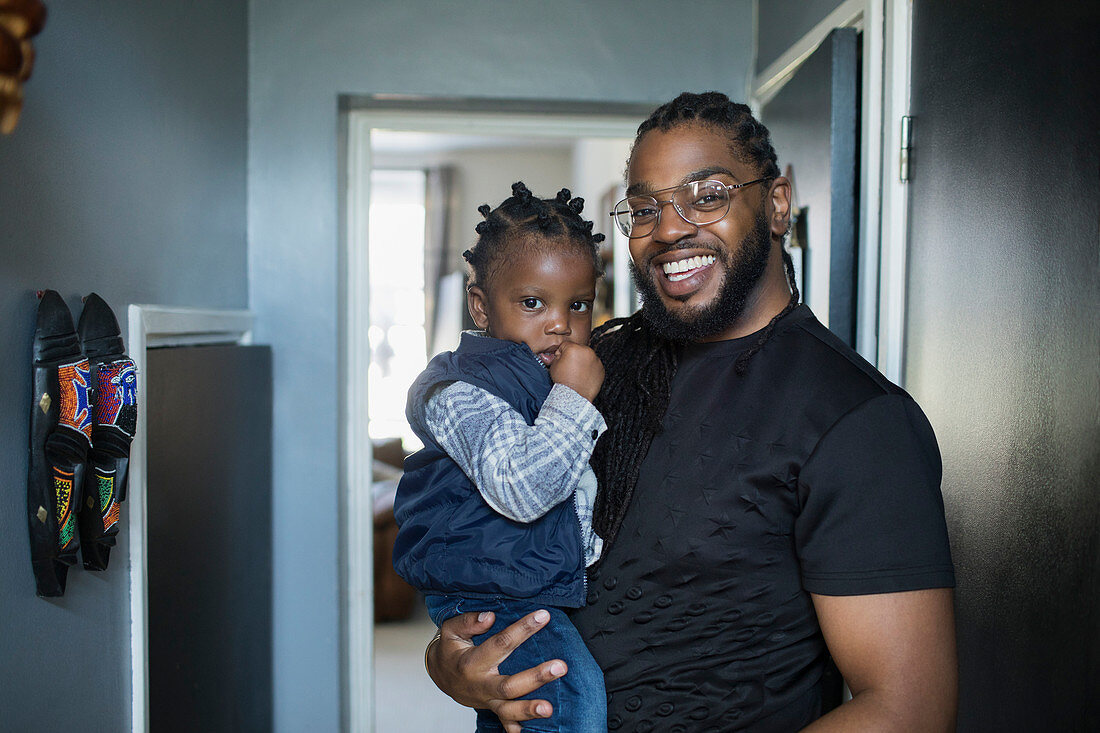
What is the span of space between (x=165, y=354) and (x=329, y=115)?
1046 mm

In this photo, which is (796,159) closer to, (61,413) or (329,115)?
(329,115)

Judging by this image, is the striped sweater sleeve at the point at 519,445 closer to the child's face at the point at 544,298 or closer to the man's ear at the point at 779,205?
the child's face at the point at 544,298

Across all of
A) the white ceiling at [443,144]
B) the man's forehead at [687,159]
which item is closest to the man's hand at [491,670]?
the man's forehead at [687,159]

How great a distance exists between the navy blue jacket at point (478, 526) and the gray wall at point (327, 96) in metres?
1.21

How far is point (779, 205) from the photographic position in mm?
1330

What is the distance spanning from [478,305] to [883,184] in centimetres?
86

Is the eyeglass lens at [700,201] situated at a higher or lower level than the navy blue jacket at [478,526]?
higher

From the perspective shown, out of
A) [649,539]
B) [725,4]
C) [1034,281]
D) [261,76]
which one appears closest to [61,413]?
[649,539]

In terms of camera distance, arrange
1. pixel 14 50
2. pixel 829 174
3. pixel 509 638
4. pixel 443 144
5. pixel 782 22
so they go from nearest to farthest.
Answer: pixel 14 50
pixel 509 638
pixel 829 174
pixel 782 22
pixel 443 144

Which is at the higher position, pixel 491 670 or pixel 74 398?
pixel 74 398

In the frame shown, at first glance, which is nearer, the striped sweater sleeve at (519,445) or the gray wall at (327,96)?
the striped sweater sleeve at (519,445)

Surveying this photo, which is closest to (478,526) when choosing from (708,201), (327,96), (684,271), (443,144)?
(684,271)

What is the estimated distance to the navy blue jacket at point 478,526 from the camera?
4.04ft

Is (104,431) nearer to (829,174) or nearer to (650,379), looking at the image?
(650,379)
